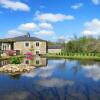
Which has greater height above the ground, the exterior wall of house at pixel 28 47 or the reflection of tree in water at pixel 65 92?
the exterior wall of house at pixel 28 47

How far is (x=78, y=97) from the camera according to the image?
14914 millimetres

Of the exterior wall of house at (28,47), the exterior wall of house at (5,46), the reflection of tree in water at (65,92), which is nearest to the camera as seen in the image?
the reflection of tree in water at (65,92)

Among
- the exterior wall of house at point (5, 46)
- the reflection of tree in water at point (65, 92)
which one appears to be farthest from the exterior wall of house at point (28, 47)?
the reflection of tree in water at point (65, 92)

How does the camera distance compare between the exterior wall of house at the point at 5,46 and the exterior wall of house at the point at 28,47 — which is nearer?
the exterior wall of house at the point at 5,46

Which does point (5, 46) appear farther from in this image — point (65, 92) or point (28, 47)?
point (65, 92)

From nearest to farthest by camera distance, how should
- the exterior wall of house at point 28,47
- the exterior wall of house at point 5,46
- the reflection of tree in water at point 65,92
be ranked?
the reflection of tree in water at point 65,92 < the exterior wall of house at point 5,46 < the exterior wall of house at point 28,47

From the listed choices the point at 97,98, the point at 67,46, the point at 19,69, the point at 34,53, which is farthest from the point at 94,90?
the point at 67,46

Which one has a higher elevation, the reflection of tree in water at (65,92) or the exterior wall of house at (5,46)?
the exterior wall of house at (5,46)

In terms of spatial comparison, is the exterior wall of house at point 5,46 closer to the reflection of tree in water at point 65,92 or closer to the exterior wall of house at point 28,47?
the exterior wall of house at point 28,47

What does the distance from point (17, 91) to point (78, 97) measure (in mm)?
4334

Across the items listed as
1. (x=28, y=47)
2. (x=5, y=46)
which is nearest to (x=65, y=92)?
(x=5, y=46)

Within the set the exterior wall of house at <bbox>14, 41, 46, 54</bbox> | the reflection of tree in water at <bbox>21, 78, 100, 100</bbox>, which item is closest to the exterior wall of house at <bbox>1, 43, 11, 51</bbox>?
the exterior wall of house at <bbox>14, 41, 46, 54</bbox>

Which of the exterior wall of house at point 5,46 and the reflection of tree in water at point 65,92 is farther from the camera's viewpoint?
the exterior wall of house at point 5,46

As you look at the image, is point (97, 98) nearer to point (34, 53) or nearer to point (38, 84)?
point (38, 84)
